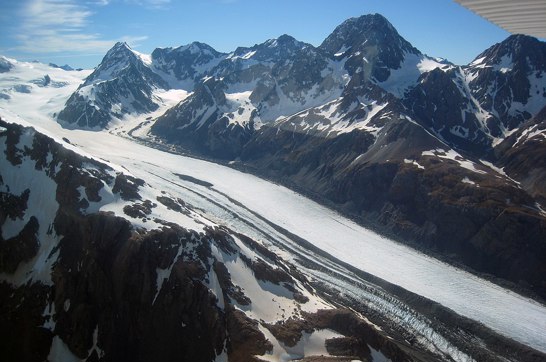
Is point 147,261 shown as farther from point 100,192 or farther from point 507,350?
point 507,350

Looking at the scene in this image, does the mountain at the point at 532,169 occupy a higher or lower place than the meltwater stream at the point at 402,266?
higher

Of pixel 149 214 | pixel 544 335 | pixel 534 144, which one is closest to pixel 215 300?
pixel 149 214

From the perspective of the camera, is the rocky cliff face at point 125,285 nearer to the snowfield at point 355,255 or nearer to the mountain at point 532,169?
the snowfield at point 355,255

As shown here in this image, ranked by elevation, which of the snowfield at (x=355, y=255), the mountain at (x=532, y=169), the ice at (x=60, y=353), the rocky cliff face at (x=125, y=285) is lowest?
the ice at (x=60, y=353)

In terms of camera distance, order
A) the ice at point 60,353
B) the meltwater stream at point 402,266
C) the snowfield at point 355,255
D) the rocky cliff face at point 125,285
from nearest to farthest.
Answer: the ice at point 60,353 < the rocky cliff face at point 125,285 < the snowfield at point 355,255 < the meltwater stream at point 402,266

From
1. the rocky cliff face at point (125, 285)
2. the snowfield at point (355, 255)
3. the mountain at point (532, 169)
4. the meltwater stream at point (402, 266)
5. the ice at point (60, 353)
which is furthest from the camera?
the mountain at point (532, 169)

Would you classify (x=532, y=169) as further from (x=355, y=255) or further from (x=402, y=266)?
(x=355, y=255)

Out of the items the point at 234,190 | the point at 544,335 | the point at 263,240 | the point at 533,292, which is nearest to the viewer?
the point at 544,335

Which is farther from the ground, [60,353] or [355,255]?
[355,255]

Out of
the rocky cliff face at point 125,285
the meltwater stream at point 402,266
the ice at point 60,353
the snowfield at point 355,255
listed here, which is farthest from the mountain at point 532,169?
the ice at point 60,353

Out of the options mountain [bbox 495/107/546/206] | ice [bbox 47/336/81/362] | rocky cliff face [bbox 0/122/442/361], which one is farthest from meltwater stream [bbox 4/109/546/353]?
ice [bbox 47/336/81/362]

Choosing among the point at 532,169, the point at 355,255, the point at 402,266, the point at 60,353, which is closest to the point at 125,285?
the point at 60,353
